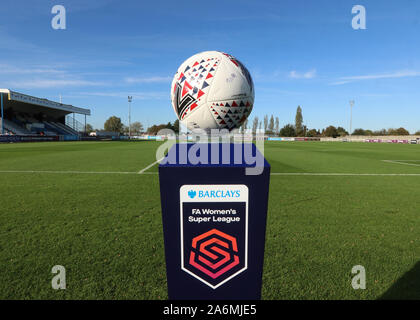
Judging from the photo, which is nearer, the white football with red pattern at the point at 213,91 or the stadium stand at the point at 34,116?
the white football with red pattern at the point at 213,91

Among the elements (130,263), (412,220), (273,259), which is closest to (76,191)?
(130,263)

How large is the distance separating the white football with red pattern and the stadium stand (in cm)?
4048

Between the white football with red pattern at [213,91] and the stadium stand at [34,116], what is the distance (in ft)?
133

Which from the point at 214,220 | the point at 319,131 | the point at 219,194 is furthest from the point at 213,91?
the point at 319,131

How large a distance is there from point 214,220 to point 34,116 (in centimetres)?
6145

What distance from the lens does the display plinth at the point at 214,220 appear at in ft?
5.50

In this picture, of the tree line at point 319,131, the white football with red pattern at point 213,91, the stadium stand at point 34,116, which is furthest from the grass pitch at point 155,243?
the tree line at point 319,131

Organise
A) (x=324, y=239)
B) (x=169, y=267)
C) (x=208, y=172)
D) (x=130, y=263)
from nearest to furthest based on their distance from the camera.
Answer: (x=208, y=172), (x=169, y=267), (x=130, y=263), (x=324, y=239)

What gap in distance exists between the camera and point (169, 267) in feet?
5.99

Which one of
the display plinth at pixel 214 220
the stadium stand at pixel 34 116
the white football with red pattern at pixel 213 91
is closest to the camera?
the display plinth at pixel 214 220

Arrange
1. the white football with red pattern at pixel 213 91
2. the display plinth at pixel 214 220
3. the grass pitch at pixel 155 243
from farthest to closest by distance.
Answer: the grass pitch at pixel 155 243 < the white football with red pattern at pixel 213 91 < the display plinth at pixel 214 220

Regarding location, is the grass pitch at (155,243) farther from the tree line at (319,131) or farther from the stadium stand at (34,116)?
the tree line at (319,131)

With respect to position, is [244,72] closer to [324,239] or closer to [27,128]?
[324,239]
